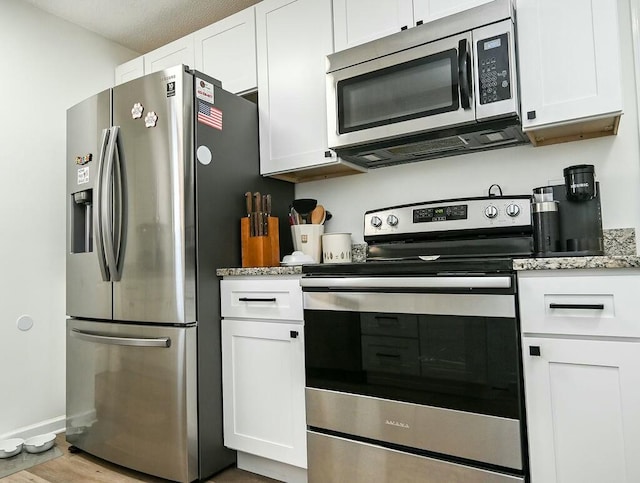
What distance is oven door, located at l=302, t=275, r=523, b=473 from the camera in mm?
1370

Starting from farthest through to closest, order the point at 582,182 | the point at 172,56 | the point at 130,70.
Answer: the point at 130,70, the point at 172,56, the point at 582,182

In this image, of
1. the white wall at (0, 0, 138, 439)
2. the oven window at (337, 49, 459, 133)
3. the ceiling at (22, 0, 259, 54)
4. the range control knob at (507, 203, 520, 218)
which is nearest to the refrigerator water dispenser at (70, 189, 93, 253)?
the white wall at (0, 0, 138, 439)

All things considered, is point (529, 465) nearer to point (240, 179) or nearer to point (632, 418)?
point (632, 418)

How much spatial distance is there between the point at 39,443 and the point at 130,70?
7.75ft

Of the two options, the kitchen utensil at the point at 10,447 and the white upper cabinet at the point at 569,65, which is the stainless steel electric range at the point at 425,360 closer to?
the white upper cabinet at the point at 569,65

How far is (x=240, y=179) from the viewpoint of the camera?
226cm

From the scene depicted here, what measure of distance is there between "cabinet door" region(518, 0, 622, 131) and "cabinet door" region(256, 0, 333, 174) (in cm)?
91

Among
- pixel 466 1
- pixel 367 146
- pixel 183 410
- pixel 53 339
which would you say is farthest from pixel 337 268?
pixel 53 339

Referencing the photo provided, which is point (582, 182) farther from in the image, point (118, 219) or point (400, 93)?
point (118, 219)

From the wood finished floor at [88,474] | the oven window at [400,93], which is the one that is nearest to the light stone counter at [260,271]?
the oven window at [400,93]

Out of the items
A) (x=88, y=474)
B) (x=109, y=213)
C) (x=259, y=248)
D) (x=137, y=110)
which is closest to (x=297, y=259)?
(x=259, y=248)

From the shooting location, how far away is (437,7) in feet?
6.21

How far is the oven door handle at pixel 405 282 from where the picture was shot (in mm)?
1371

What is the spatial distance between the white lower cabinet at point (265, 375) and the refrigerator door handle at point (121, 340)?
279mm
